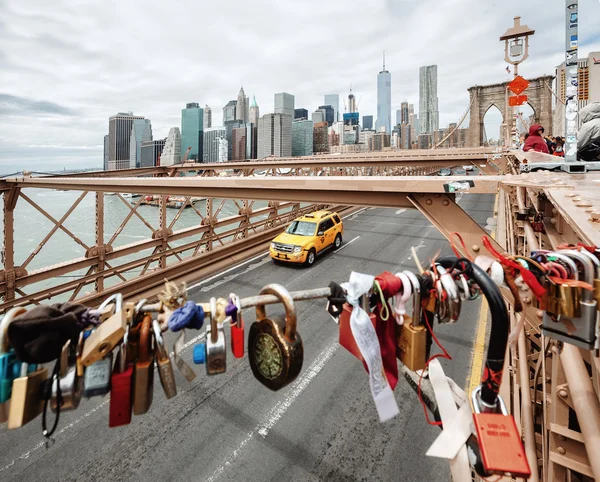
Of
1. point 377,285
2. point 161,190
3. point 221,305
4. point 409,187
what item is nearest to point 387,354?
point 377,285

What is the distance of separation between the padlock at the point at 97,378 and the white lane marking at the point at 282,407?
4.31 m

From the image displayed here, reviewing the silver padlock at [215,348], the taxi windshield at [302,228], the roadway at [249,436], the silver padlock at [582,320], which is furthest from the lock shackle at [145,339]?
the taxi windshield at [302,228]

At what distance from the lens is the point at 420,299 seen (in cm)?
133

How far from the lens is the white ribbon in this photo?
1.27 meters

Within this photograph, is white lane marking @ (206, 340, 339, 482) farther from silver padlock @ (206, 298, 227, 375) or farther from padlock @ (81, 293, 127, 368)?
padlock @ (81, 293, 127, 368)

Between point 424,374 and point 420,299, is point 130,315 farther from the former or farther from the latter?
point 424,374

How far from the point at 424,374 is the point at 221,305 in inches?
37.4

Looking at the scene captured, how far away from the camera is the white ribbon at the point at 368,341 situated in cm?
127

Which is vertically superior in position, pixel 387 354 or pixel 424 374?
pixel 387 354

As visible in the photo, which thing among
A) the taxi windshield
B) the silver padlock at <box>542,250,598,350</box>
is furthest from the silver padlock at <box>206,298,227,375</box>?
the taxi windshield

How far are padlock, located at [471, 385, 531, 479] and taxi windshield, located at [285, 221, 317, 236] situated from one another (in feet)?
44.2

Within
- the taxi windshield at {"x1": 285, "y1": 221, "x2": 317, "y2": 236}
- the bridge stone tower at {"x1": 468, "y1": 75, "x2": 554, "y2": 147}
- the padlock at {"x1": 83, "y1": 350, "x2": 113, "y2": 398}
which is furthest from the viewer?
the bridge stone tower at {"x1": 468, "y1": 75, "x2": 554, "y2": 147}

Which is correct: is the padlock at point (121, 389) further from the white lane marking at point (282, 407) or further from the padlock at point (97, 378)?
the white lane marking at point (282, 407)

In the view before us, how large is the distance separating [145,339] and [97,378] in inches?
7.9
